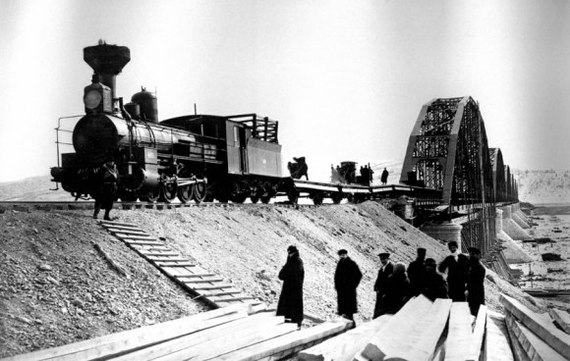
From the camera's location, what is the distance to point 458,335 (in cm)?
562

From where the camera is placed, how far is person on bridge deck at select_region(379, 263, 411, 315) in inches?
343

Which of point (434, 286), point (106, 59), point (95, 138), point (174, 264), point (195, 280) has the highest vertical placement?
point (106, 59)

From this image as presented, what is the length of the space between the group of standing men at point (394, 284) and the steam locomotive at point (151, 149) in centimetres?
622

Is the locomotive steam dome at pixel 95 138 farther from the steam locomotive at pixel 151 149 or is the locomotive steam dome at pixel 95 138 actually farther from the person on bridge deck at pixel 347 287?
the person on bridge deck at pixel 347 287

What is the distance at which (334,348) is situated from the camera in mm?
5109

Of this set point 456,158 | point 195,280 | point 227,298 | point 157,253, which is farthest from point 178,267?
point 456,158

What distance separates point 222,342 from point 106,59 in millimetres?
10856

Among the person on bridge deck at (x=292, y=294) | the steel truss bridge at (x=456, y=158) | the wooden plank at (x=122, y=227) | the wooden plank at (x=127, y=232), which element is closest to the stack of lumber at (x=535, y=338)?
the person on bridge deck at (x=292, y=294)

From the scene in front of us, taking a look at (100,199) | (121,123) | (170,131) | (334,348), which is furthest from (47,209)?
(334,348)

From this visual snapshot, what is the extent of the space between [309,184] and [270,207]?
605 centimetres

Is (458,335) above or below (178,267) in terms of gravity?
above

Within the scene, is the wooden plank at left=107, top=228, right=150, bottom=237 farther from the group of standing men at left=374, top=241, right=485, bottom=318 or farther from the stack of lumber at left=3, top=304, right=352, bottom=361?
the group of standing men at left=374, top=241, right=485, bottom=318

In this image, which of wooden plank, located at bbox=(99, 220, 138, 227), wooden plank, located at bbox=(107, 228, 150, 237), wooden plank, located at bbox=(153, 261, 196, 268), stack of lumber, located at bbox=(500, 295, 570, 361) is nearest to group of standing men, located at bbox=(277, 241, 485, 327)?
stack of lumber, located at bbox=(500, 295, 570, 361)

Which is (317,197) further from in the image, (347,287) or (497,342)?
(497,342)
